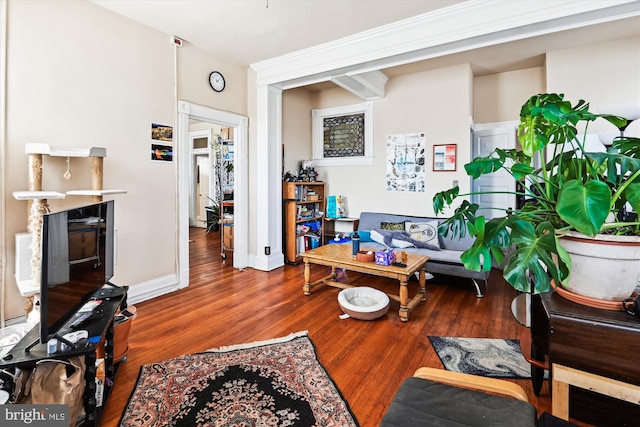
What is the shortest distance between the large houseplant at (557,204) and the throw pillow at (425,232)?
2.65 metres

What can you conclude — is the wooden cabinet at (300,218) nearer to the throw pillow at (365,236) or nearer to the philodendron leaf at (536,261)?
the throw pillow at (365,236)

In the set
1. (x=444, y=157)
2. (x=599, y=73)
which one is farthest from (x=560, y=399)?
(x=599, y=73)

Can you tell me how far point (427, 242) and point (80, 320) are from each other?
11.9ft

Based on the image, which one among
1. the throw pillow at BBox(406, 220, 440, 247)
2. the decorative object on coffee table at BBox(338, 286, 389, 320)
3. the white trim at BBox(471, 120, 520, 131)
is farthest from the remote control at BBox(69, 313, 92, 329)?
the white trim at BBox(471, 120, 520, 131)

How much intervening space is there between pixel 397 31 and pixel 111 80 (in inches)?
113

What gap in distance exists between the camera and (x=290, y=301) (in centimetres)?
324

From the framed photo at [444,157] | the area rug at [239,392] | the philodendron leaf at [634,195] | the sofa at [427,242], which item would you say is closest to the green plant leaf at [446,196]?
the philodendron leaf at [634,195]

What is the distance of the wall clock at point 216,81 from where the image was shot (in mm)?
3936

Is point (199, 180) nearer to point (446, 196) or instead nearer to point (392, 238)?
point (392, 238)

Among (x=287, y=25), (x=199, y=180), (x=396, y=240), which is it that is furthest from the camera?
(x=199, y=180)

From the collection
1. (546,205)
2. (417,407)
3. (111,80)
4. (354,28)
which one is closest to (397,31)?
(354,28)

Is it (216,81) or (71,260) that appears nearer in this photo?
(71,260)

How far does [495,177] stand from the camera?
4.54 metres

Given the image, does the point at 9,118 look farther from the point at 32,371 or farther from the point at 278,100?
the point at 278,100
